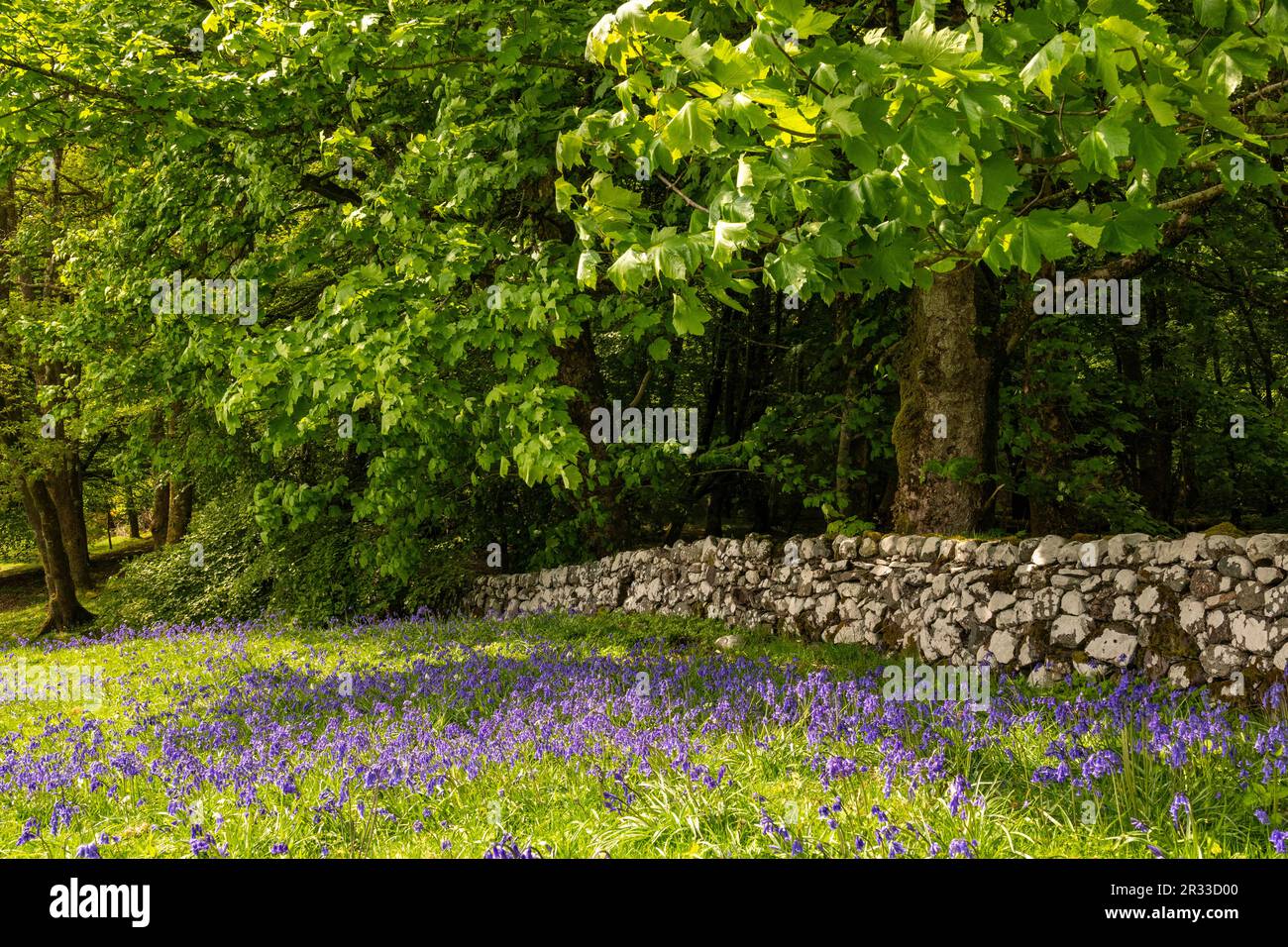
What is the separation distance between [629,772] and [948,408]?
5955mm

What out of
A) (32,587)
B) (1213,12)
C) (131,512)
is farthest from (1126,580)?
(131,512)

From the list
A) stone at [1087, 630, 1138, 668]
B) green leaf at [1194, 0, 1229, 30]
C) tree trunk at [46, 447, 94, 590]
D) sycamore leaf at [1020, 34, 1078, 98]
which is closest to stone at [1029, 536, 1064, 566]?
stone at [1087, 630, 1138, 668]

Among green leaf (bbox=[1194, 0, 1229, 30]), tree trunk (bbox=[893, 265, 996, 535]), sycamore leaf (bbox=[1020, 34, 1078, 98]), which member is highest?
green leaf (bbox=[1194, 0, 1229, 30])

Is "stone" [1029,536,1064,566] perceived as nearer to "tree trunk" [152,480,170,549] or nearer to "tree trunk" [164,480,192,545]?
"tree trunk" [164,480,192,545]

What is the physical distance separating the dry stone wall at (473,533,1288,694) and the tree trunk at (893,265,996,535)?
0.65 metres

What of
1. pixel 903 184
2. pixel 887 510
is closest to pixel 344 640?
pixel 887 510

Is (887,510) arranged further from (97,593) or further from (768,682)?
(97,593)

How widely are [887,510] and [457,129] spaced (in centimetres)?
834

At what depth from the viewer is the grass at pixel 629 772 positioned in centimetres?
371

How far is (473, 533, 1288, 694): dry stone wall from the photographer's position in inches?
244

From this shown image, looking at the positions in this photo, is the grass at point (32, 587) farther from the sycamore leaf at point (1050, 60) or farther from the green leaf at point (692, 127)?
the sycamore leaf at point (1050, 60)

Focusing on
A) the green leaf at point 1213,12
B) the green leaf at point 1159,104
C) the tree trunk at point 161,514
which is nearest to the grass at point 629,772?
the green leaf at point 1159,104

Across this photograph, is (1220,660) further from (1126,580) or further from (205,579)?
(205,579)

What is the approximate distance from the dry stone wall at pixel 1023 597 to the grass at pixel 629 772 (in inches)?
22.1
